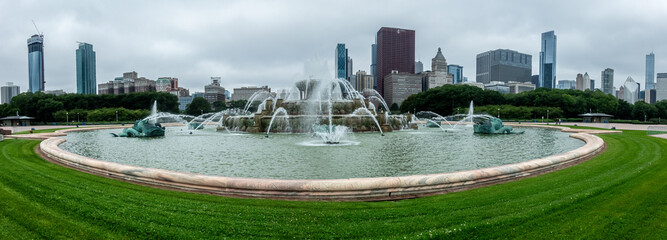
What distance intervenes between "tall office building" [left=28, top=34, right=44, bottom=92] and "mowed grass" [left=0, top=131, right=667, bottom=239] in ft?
678

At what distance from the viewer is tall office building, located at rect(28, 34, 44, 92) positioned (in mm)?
162875

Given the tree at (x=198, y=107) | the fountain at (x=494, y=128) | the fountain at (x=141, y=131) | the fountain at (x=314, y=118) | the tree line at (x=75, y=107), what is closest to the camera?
the fountain at (x=141, y=131)

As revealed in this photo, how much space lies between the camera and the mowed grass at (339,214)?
174 inches

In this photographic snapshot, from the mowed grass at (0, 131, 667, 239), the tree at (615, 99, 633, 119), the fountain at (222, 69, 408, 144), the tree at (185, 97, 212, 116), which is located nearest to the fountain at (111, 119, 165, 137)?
the fountain at (222, 69, 408, 144)

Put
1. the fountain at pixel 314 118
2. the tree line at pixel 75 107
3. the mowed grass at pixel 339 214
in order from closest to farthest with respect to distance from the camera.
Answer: the mowed grass at pixel 339 214 → the fountain at pixel 314 118 → the tree line at pixel 75 107

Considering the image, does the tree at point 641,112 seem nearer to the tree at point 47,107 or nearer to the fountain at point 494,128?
the fountain at point 494,128

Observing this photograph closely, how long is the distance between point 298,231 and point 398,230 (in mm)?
1351

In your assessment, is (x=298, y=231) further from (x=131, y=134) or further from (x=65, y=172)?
(x=131, y=134)

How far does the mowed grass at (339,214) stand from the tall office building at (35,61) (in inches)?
8141

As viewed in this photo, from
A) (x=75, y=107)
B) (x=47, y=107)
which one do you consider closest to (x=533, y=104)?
(x=75, y=107)

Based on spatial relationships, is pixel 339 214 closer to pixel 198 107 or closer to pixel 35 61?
pixel 198 107

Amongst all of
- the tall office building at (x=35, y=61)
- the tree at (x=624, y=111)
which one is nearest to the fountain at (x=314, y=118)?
the tree at (x=624, y=111)

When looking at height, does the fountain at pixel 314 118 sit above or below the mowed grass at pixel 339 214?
above

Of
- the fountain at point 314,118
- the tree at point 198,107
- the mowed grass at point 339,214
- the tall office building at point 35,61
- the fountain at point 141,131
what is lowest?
the mowed grass at point 339,214
